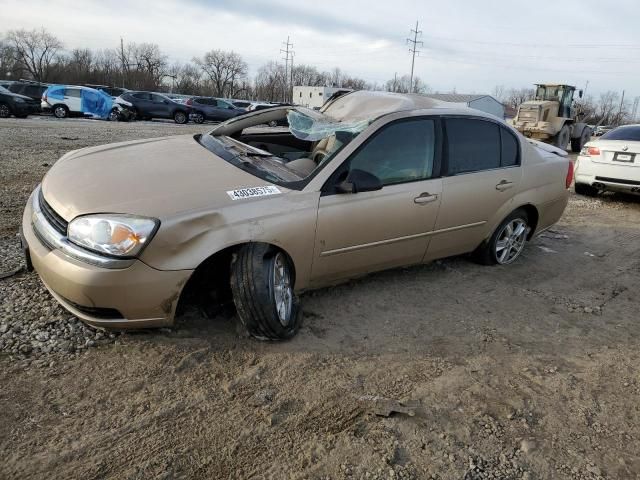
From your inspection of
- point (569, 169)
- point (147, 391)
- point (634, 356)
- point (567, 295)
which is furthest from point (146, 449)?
point (569, 169)

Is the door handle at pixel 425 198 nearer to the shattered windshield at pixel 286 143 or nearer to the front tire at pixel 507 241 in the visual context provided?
the shattered windshield at pixel 286 143

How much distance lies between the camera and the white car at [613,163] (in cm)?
788

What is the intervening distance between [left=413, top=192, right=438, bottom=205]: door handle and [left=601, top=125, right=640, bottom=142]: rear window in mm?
6163

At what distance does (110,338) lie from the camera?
9.61ft

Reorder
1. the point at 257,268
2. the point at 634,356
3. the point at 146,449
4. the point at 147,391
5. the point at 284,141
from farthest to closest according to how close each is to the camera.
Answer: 1. the point at 284,141
2. the point at 634,356
3. the point at 257,268
4. the point at 147,391
5. the point at 146,449

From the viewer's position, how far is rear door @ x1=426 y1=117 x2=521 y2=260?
3.99 m

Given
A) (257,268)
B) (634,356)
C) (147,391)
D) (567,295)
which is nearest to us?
(147,391)

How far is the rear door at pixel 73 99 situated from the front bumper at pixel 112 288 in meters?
23.4

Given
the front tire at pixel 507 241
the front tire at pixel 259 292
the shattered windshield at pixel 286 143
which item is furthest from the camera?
the front tire at pixel 507 241

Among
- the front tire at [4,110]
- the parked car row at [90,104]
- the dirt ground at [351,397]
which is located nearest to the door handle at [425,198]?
the dirt ground at [351,397]

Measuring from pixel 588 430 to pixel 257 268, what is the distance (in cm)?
204

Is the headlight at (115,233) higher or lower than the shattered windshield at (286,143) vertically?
lower

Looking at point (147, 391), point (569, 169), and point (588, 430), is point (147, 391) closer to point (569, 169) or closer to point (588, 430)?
point (588, 430)

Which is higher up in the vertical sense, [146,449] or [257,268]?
[257,268]
